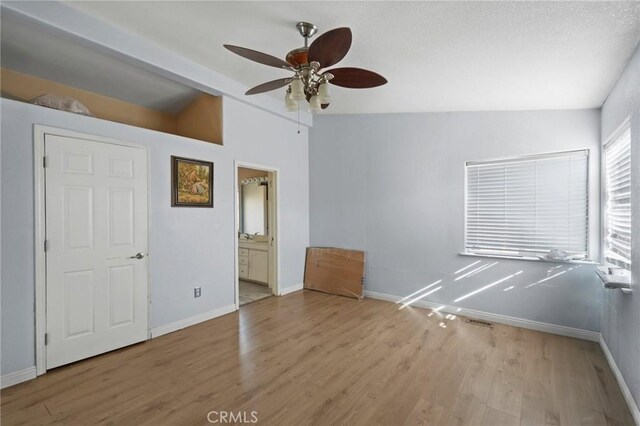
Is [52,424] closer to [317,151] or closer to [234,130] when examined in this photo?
[234,130]

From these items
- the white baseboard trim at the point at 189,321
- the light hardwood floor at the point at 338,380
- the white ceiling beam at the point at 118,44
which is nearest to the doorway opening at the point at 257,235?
the white baseboard trim at the point at 189,321

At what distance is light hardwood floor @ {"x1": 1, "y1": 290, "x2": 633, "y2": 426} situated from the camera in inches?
80.7

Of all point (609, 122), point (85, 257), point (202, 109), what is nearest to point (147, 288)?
point (85, 257)

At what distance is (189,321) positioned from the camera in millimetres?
3592

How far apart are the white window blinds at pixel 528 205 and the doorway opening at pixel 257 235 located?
114 inches

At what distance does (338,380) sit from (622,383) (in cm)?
220

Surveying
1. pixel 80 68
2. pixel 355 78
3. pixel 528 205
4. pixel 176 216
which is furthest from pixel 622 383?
pixel 80 68

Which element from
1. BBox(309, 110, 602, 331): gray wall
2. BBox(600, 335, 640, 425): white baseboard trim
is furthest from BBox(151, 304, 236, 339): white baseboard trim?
BBox(600, 335, 640, 425): white baseboard trim

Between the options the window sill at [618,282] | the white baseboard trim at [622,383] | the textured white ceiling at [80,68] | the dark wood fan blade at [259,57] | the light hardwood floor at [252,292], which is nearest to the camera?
the white baseboard trim at [622,383]

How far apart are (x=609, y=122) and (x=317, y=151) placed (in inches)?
147

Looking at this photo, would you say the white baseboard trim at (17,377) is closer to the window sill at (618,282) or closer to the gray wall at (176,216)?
the gray wall at (176,216)

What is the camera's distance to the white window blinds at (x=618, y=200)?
2.44 m

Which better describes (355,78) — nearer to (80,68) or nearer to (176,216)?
(176,216)

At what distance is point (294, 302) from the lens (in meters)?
4.49
